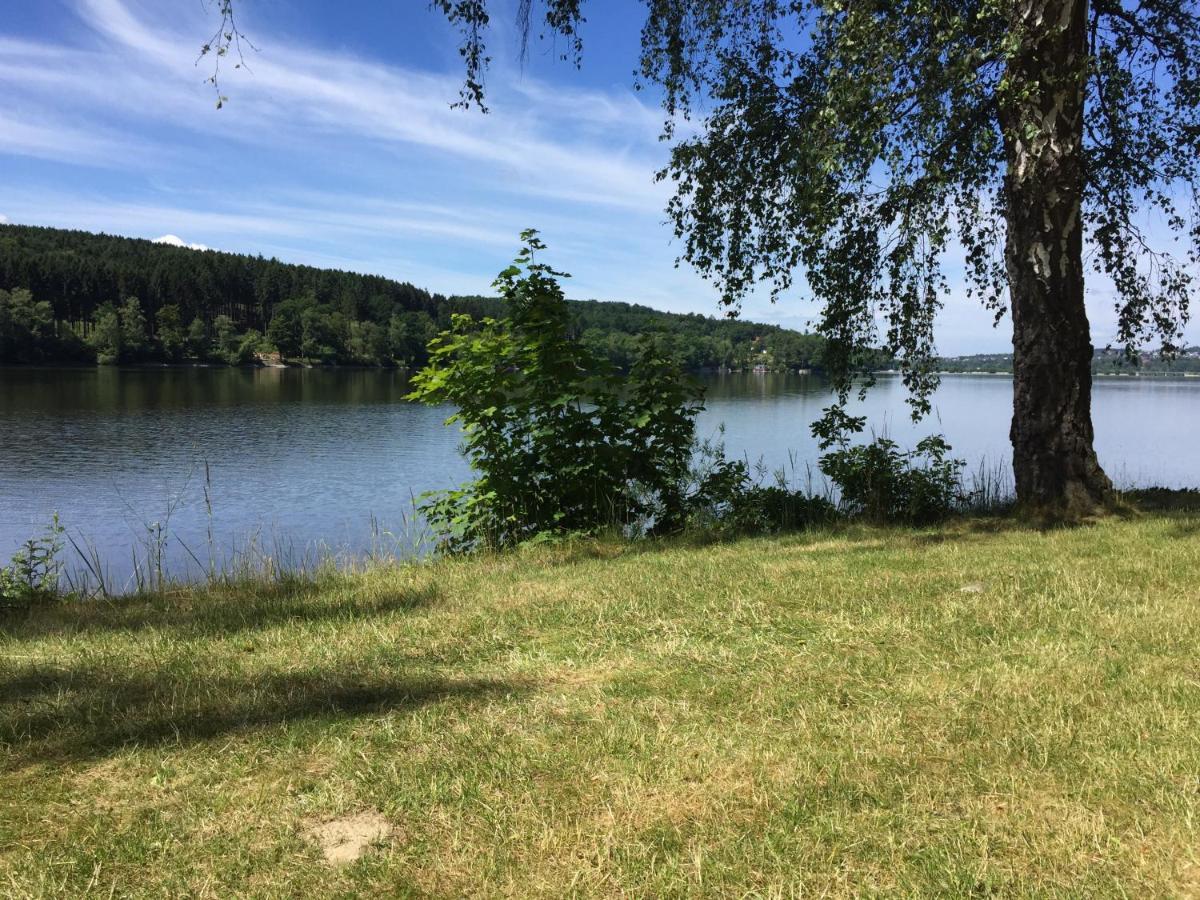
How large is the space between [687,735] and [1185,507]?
8486 mm

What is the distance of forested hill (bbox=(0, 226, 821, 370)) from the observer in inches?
3696

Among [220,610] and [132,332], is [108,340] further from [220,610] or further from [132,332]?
[220,610]

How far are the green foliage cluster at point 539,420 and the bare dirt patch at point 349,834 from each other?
20.2 ft

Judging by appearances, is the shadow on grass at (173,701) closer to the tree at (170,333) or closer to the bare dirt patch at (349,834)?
the bare dirt patch at (349,834)

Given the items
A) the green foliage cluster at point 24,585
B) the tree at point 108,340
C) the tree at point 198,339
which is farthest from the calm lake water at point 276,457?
the tree at point 198,339

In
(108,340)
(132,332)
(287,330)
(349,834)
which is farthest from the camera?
(287,330)

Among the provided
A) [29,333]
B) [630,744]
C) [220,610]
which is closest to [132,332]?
[29,333]

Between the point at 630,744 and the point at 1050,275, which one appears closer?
the point at 630,744

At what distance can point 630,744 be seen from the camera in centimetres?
327

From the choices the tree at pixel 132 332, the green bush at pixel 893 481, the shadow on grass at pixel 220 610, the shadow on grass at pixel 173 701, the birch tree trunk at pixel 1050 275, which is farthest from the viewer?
the tree at pixel 132 332

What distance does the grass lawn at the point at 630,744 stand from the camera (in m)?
2.47

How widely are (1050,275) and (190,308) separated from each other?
121 meters

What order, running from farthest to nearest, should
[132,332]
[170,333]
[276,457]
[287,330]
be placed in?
[287,330], [170,333], [132,332], [276,457]

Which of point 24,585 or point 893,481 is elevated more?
point 893,481
